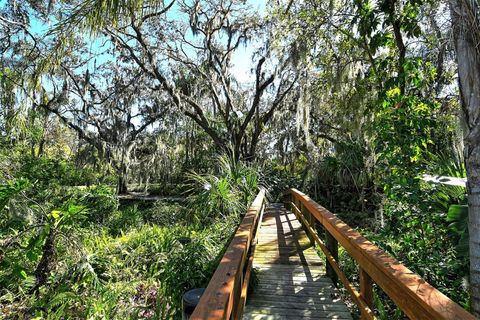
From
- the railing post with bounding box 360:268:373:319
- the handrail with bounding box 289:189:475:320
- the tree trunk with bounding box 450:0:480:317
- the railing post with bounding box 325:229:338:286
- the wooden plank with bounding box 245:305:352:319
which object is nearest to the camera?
the handrail with bounding box 289:189:475:320

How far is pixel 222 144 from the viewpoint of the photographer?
40.3 feet

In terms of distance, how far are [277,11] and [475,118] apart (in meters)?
7.32

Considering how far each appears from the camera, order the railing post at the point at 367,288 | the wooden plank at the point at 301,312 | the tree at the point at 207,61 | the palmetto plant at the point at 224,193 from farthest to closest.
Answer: the tree at the point at 207,61
the palmetto plant at the point at 224,193
the wooden plank at the point at 301,312
the railing post at the point at 367,288

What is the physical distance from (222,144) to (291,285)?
30.2 ft

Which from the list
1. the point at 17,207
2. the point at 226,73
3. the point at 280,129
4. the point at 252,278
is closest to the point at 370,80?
the point at 252,278

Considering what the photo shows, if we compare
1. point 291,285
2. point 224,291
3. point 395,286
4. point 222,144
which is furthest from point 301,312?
point 222,144

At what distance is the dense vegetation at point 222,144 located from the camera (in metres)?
2.81

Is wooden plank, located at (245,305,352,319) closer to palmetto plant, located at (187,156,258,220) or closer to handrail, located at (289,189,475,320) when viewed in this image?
handrail, located at (289,189,475,320)

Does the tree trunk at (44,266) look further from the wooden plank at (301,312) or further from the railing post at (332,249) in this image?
the railing post at (332,249)

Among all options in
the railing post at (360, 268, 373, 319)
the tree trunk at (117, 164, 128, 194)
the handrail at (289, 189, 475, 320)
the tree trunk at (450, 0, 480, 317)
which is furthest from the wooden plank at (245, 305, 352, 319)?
the tree trunk at (117, 164, 128, 194)

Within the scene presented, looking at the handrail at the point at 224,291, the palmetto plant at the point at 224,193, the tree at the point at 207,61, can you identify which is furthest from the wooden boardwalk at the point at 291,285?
the tree at the point at 207,61

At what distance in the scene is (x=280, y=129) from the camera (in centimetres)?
1430

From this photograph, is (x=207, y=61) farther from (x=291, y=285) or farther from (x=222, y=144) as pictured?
(x=291, y=285)

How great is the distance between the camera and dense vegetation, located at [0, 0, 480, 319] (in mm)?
2807
